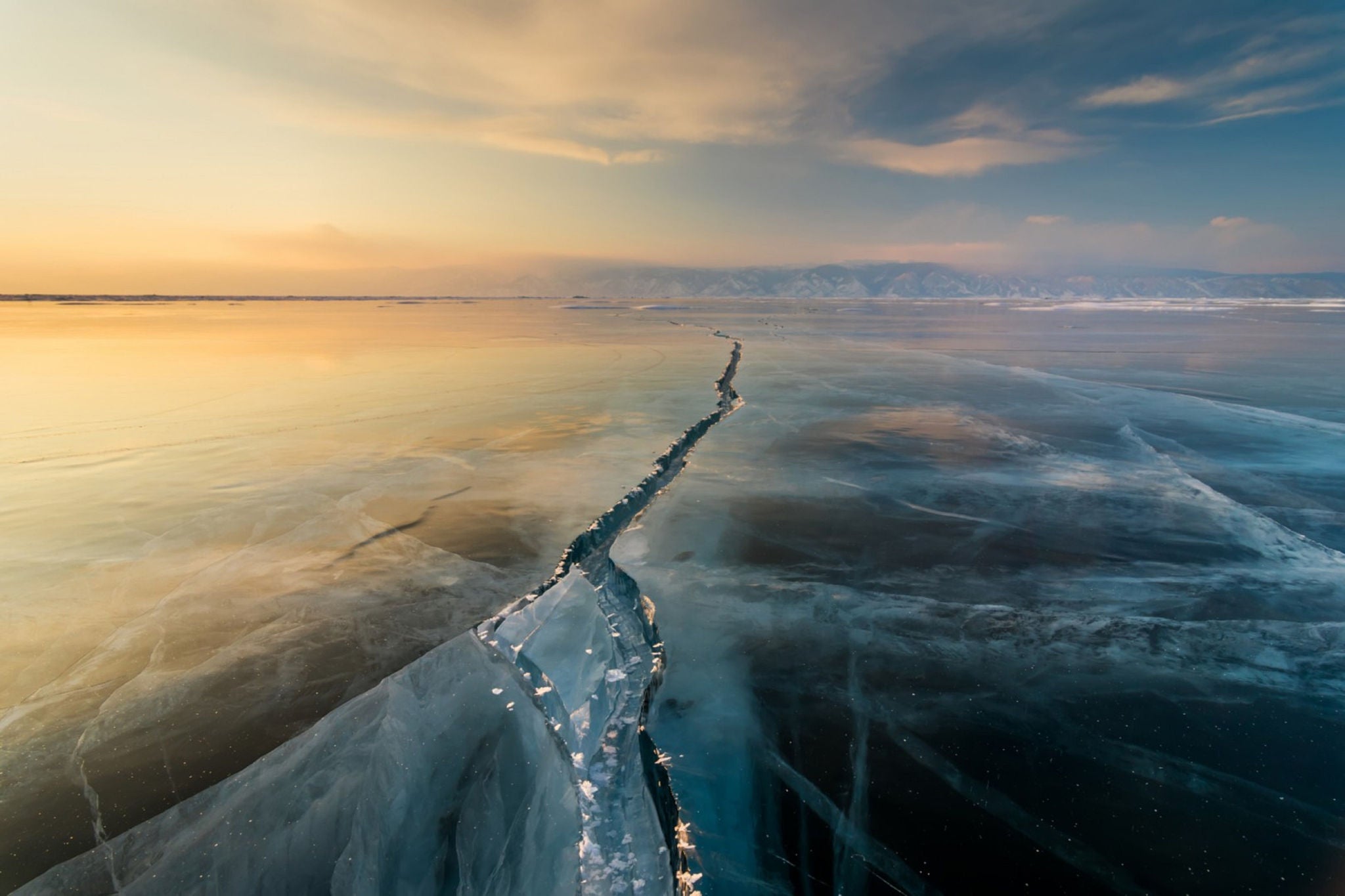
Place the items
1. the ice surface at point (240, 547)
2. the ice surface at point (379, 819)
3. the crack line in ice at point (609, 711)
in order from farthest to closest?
the ice surface at point (240, 547) < the crack line in ice at point (609, 711) < the ice surface at point (379, 819)

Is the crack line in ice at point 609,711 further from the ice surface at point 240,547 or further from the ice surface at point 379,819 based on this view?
the ice surface at point 240,547

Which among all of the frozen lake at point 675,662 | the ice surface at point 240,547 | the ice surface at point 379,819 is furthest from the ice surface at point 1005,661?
the ice surface at point 240,547

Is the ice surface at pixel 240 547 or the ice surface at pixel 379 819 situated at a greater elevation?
the ice surface at pixel 240 547

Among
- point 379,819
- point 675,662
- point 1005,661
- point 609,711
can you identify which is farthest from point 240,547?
point 1005,661

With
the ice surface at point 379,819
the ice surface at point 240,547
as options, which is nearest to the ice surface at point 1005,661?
the ice surface at point 379,819

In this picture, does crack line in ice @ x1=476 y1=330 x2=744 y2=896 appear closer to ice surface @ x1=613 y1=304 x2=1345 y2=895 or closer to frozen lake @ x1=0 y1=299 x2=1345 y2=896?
frozen lake @ x1=0 y1=299 x2=1345 y2=896

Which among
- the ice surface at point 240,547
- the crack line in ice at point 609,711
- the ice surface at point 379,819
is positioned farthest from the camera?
the ice surface at point 240,547

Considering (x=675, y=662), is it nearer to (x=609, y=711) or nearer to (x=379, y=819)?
(x=609, y=711)

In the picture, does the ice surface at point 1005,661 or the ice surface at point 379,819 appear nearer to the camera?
the ice surface at point 379,819

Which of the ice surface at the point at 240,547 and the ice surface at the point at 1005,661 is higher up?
the ice surface at the point at 240,547

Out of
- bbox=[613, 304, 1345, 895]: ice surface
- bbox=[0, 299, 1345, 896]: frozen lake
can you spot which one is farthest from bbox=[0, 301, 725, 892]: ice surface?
bbox=[613, 304, 1345, 895]: ice surface
